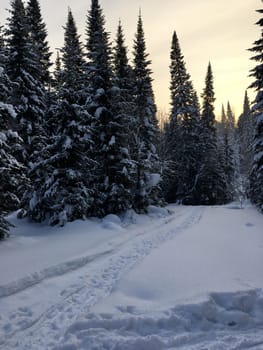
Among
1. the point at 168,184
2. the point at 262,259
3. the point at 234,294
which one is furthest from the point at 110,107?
the point at 168,184

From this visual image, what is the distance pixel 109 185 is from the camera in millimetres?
17188

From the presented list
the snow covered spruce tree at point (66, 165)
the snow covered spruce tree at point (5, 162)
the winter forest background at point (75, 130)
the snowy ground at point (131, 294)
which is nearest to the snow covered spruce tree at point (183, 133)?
the winter forest background at point (75, 130)

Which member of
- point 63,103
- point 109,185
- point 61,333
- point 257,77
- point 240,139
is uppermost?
point 240,139

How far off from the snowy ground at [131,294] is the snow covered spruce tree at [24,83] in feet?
25.3

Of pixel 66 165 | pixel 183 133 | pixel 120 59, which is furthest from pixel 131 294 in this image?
pixel 183 133

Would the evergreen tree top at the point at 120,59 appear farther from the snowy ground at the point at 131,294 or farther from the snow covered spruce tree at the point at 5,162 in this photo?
the snowy ground at the point at 131,294

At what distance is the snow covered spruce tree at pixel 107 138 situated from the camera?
56.1 ft

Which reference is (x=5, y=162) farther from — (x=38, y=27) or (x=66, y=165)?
(x=38, y=27)

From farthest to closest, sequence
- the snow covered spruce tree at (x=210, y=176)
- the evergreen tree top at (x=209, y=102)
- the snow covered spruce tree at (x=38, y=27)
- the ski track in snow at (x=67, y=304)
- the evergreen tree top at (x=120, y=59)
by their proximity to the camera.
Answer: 1. the evergreen tree top at (x=209, y=102)
2. the snow covered spruce tree at (x=210, y=176)
3. the snow covered spruce tree at (x=38, y=27)
4. the evergreen tree top at (x=120, y=59)
5. the ski track in snow at (x=67, y=304)

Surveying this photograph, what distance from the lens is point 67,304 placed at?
19.1 ft

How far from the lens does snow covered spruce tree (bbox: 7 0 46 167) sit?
55.5 ft

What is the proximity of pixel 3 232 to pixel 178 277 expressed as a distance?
7319 mm

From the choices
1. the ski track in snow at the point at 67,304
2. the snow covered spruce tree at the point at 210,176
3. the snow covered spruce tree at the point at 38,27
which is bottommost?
the ski track in snow at the point at 67,304

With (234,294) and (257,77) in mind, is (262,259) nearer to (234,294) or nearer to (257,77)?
(234,294)
